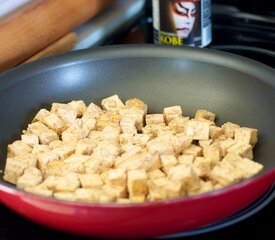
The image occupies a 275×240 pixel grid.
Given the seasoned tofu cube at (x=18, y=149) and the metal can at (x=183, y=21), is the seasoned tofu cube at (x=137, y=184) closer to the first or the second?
the seasoned tofu cube at (x=18, y=149)

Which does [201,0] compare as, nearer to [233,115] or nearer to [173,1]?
[173,1]

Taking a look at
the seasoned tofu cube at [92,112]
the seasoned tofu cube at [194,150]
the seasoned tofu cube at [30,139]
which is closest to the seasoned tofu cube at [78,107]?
the seasoned tofu cube at [92,112]

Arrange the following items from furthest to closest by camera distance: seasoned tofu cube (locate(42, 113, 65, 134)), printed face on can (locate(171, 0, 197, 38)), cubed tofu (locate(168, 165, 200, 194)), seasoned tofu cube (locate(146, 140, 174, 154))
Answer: printed face on can (locate(171, 0, 197, 38)) → seasoned tofu cube (locate(42, 113, 65, 134)) → seasoned tofu cube (locate(146, 140, 174, 154)) → cubed tofu (locate(168, 165, 200, 194))

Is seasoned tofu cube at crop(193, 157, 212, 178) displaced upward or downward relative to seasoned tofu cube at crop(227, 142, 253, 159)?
downward

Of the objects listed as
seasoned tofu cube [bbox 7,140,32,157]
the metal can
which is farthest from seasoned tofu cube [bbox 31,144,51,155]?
A: the metal can

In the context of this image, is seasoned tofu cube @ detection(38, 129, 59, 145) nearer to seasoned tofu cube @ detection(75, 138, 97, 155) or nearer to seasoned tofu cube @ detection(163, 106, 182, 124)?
seasoned tofu cube @ detection(75, 138, 97, 155)

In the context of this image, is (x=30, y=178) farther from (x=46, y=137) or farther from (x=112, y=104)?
(x=112, y=104)

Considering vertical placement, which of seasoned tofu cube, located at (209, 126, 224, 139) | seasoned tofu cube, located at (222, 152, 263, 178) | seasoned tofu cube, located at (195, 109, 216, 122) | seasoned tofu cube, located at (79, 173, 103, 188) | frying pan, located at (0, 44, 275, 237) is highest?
frying pan, located at (0, 44, 275, 237)
